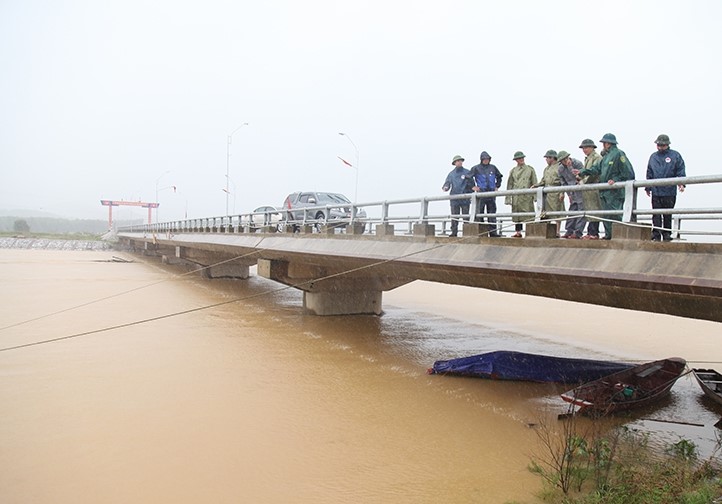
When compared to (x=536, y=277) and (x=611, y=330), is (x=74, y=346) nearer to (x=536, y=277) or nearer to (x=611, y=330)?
(x=536, y=277)

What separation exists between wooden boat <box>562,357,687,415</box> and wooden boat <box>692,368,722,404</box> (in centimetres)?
42

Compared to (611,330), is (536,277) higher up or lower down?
higher up

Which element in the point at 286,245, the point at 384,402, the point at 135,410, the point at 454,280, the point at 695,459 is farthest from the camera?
the point at 286,245

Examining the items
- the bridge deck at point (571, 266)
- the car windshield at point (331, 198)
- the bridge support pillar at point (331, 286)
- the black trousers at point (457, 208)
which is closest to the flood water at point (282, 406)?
the bridge support pillar at point (331, 286)

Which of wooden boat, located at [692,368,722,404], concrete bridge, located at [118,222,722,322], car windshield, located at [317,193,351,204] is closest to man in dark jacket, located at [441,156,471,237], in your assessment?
concrete bridge, located at [118,222,722,322]

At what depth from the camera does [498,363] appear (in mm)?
12789

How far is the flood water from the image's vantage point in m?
7.36

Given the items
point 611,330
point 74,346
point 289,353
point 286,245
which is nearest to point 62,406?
point 74,346

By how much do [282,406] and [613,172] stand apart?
6.68m

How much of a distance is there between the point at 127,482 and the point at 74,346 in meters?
8.64

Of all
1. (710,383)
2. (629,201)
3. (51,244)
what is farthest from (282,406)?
(51,244)

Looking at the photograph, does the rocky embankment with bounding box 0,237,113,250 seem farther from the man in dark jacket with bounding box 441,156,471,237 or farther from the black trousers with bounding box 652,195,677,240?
the black trousers with bounding box 652,195,677,240

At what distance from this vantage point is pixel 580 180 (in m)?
9.50

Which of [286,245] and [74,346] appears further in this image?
[286,245]
